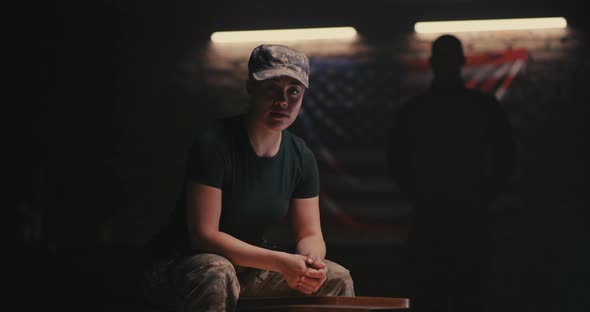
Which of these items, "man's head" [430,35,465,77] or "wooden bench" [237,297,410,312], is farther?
"man's head" [430,35,465,77]

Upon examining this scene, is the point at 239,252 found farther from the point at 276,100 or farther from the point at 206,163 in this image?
the point at 276,100

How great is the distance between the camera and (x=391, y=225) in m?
3.38

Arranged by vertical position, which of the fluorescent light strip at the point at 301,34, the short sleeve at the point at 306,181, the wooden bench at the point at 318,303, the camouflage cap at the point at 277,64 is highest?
the fluorescent light strip at the point at 301,34

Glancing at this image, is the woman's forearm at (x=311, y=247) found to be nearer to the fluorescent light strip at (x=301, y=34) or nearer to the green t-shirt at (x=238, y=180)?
the green t-shirt at (x=238, y=180)

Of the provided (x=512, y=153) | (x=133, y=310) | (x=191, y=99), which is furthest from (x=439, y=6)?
(x=133, y=310)

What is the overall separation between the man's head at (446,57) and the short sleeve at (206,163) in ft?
5.63

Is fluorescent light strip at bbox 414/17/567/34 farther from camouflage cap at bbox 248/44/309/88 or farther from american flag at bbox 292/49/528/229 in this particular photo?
camouflage cap at bbox 248/44/309/88

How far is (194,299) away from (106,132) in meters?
2.04

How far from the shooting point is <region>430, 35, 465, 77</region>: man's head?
132 inches

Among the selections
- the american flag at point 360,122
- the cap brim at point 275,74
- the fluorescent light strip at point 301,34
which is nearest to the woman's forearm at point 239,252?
the cap brim at point 275,74

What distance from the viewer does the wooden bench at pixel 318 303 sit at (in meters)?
1.78

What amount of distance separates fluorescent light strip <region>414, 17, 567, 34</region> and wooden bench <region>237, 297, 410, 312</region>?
1.83 m

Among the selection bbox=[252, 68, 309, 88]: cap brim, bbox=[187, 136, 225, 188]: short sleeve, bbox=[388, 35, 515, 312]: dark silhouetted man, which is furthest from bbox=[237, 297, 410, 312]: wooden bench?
bbox=[388, 35, 515, 312]: dark silhouetted man

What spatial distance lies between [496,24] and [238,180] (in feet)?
6.03
